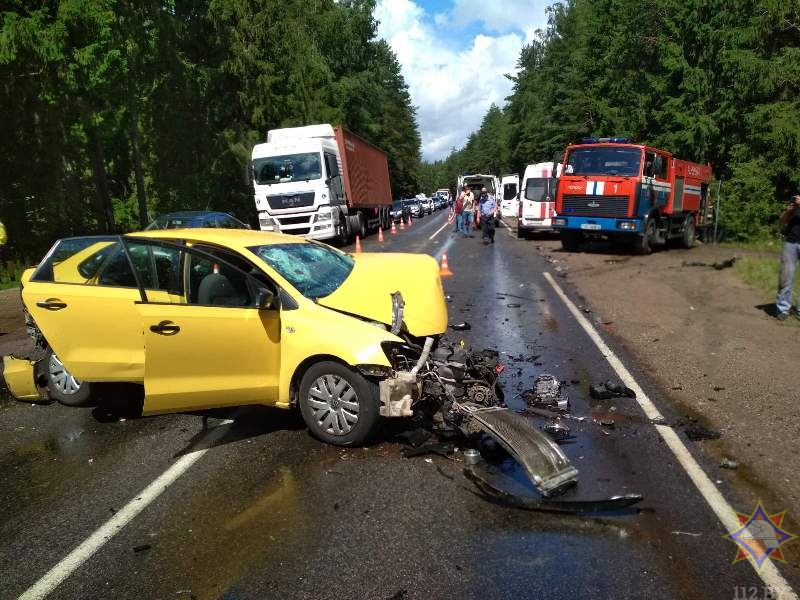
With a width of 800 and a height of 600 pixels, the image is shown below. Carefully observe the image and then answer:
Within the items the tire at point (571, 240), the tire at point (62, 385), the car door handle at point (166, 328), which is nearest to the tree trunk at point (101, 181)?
the tire at point (571, 240)

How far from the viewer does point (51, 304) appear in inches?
217

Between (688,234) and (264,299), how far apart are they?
64.9 ft

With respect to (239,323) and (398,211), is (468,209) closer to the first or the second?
(398,211)

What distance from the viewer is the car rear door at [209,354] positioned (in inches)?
191

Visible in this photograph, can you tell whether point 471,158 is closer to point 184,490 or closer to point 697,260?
point 697,260

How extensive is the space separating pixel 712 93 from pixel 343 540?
29.7 meters

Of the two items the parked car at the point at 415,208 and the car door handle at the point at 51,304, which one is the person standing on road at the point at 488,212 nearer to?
the car door handle at the point at 51,304

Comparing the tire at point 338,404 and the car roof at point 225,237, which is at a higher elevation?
the car roof at point 225,237

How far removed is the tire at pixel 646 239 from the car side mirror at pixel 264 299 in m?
15.4

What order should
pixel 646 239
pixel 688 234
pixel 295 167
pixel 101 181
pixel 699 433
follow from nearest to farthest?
1. pixel 699 433
2. pixel 646 239
3. pixel 295 167
4. pixel 688 234
5. pixel 101 181

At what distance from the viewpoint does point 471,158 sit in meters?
159

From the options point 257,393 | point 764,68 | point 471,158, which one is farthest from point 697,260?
point 471,158

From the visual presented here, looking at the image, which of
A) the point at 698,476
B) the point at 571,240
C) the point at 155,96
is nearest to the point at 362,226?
the point at 571,240

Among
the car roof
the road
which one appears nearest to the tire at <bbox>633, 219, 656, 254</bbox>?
the road
